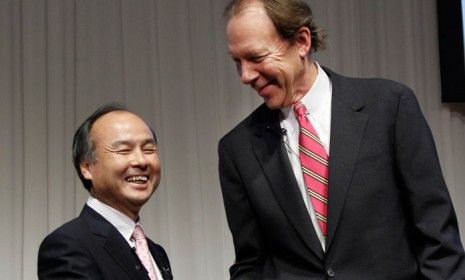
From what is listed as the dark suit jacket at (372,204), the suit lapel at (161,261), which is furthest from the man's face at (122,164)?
the dark suit jacket at (372,204)

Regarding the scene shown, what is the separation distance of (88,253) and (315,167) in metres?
0.65

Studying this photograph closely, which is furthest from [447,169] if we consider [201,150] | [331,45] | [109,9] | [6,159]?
[6,159]

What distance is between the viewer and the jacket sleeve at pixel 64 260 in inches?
81.4

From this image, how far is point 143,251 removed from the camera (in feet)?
7.82

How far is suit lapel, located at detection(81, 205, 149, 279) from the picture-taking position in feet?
7.31

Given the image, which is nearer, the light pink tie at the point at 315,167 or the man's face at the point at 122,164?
the light pink tie at the point at 315,167

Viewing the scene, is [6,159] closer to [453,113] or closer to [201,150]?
[201,150]

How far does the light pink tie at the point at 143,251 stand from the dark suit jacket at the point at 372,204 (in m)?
0.49

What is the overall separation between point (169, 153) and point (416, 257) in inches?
117

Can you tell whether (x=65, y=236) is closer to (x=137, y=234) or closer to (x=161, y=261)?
(x=137, y=234)

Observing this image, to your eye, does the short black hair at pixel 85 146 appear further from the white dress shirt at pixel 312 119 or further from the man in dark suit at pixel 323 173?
the white dress shirt at pixel 312 119

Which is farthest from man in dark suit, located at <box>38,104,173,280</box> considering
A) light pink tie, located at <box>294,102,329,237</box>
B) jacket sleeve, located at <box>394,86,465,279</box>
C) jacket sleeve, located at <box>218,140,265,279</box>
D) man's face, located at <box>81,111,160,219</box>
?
jacket sleeve, located at <box>394,86,465,279</box>

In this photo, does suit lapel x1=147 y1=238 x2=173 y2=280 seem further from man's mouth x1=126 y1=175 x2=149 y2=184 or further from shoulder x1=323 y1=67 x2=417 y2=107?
shoulder x1=323 y1=67 x2=417 y2=107

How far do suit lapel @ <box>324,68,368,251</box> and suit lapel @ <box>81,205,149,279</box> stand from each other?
619 millimetres
